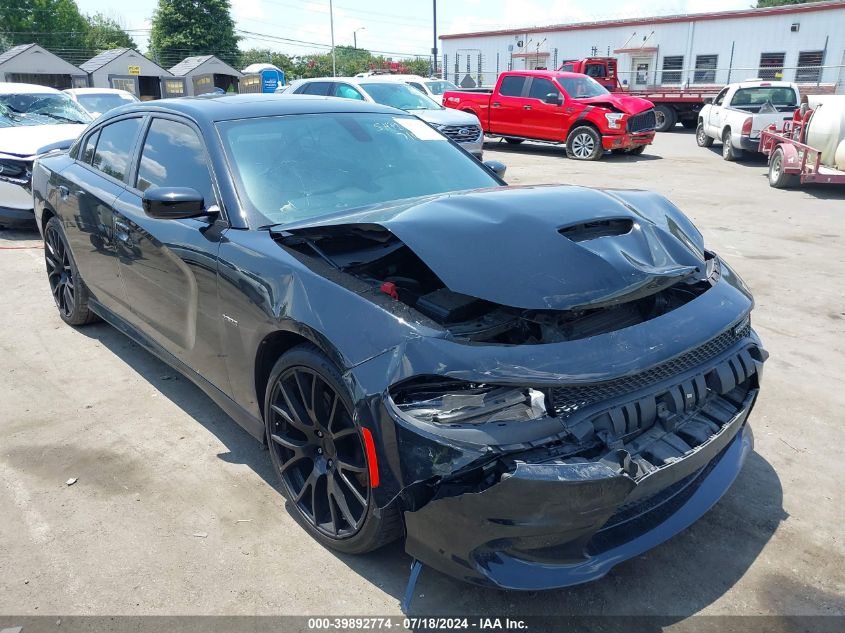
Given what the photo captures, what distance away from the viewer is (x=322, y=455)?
2754 millimetres

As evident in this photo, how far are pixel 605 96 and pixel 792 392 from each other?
12950mm

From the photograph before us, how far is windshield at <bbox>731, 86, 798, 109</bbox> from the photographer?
1541 cm

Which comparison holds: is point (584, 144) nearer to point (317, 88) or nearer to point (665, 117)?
point (317, 88)

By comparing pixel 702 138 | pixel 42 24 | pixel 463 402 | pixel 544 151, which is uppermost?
pixel 42 24

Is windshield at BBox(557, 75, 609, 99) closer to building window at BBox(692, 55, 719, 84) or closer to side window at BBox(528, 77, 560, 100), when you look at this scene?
side window at BBox(528, 77, 560, 100)

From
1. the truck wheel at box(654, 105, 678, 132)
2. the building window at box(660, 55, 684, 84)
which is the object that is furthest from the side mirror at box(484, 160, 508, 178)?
the building window at box(660, 55, 684, 84)

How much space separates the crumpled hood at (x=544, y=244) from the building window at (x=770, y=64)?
1386 inches

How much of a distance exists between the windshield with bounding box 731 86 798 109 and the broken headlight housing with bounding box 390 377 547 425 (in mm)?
15664

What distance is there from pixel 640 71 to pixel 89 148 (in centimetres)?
3682

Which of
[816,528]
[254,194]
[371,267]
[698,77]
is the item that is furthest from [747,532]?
[698,77]

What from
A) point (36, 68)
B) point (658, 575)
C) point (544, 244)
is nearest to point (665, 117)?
point (544, 244)

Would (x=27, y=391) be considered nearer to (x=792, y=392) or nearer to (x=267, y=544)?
(x=267, y=544)

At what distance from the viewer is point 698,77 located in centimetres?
3538

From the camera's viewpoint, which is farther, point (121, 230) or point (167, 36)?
point (167, 36)
